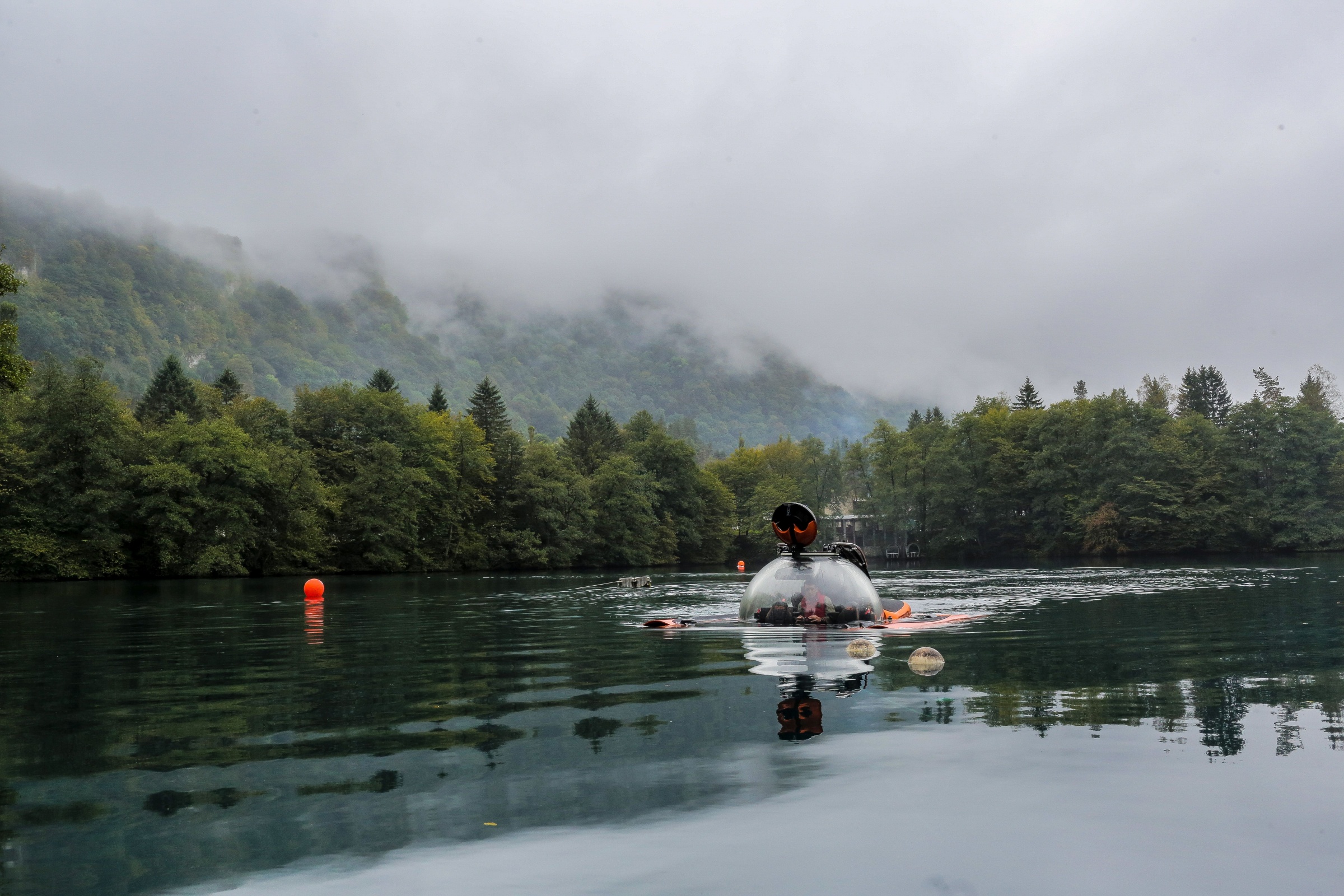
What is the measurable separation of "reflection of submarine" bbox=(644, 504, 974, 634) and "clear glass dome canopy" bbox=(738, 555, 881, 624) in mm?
11

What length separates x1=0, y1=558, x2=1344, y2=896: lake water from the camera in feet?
17.9

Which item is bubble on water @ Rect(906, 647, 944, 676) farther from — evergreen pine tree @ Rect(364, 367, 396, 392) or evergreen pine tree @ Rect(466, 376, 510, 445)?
evergreen pine tree @ Rect(466, 376, 510, 445)

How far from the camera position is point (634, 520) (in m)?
109

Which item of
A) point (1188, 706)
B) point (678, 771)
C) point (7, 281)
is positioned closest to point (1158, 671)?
point (1188, 706)

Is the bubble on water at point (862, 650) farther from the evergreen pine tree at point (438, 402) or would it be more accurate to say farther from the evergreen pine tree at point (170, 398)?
the evergreen pine tree at point (438, 402)

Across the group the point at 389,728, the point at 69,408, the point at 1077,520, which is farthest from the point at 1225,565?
the point at 69,408

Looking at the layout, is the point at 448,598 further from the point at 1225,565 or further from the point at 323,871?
the point at 1225,565

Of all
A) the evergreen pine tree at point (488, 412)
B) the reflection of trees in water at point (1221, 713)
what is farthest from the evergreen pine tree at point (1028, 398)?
the reflection of trees in water at point (1221, 713)

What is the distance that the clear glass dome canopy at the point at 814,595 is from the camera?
2033 centimetres

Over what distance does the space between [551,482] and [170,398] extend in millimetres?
34827

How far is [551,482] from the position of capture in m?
100

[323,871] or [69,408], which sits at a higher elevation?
[69,408]

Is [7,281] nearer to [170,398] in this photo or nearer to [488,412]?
[170,398]

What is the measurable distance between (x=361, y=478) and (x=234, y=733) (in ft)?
266
